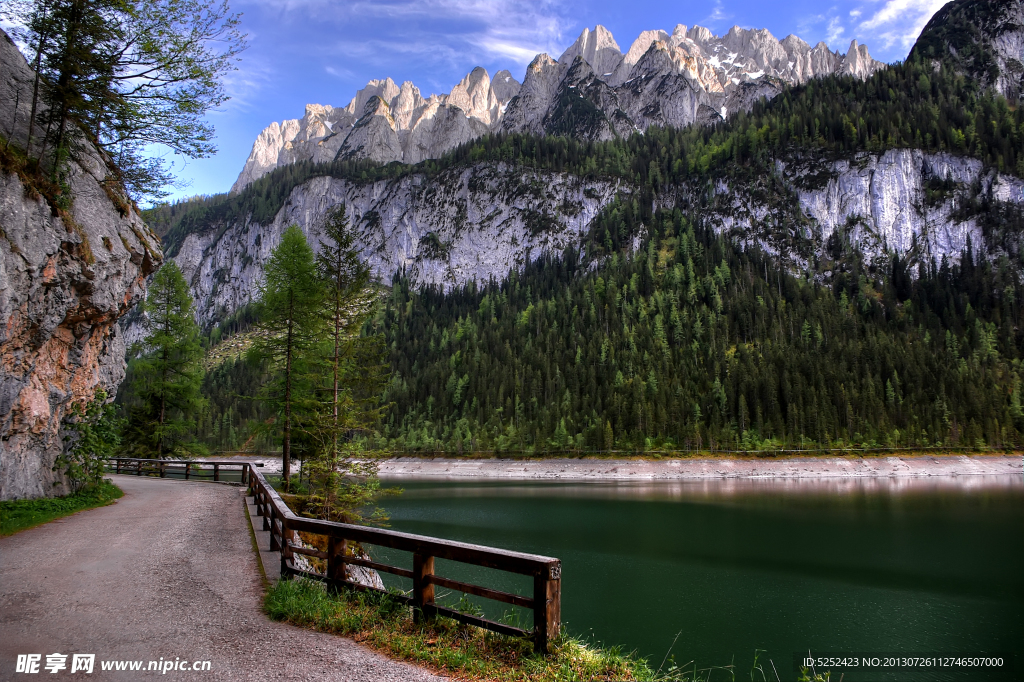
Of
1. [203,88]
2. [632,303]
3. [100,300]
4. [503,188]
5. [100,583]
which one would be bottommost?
[100,583]

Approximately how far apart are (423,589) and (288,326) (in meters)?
17.2

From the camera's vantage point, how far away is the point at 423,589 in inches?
226

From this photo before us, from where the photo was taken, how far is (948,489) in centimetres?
4812

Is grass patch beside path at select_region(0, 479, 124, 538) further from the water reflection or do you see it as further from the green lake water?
the water reflection

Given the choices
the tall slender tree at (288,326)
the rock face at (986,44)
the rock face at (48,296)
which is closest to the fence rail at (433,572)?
the rock face at (48,296)

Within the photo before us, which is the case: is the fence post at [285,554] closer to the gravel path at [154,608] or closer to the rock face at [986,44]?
the gravel path at [154,608]

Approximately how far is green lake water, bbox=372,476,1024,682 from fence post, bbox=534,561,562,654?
405 inches

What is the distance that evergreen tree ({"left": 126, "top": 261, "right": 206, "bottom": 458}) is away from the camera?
1106 inches

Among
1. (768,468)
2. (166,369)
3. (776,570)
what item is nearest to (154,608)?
(776,570)

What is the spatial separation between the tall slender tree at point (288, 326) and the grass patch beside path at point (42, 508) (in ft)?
19.3

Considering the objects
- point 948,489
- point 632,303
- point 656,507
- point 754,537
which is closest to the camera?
point 754,537

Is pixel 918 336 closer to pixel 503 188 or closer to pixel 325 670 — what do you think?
pixel 503 188

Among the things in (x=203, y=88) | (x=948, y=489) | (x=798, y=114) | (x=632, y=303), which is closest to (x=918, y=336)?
(x=632, y=303)

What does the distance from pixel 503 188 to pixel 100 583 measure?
17404 cm
